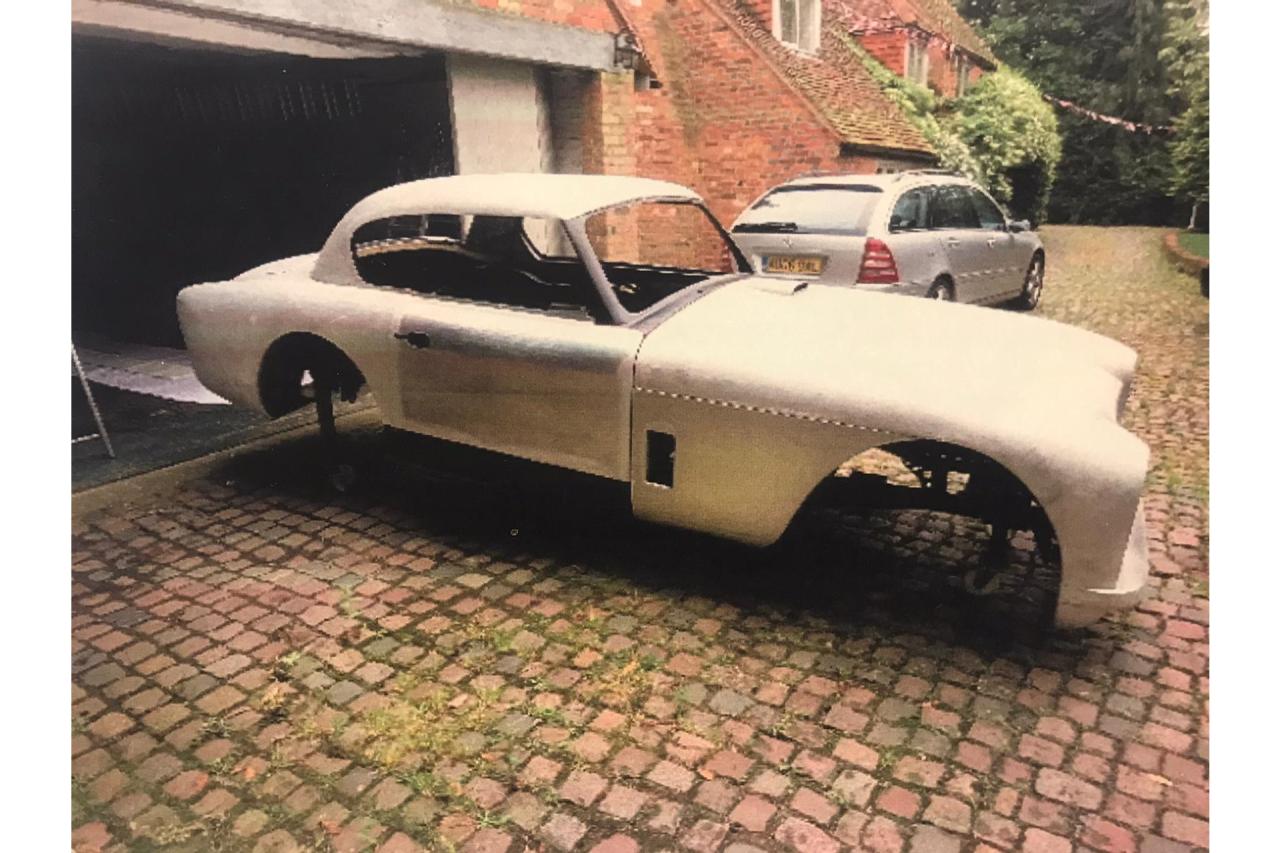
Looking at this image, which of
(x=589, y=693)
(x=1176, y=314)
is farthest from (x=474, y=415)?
(x=1176, y=314)

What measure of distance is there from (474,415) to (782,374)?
1.42 m

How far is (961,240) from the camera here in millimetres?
7211

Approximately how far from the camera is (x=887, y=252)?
20.1ft

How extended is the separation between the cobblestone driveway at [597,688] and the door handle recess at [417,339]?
63 cm

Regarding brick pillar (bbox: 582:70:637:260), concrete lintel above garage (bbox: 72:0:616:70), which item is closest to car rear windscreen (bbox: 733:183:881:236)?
brick pillar (bbox: 582:70:637:260)

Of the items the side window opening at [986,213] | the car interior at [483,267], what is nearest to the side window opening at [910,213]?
the side window opening at [986,213]

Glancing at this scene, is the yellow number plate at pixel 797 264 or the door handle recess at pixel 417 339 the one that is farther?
the yellow number plate at pixel 797 264

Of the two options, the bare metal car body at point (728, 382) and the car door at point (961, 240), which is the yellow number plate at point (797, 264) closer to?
the car door at point (961, 240)

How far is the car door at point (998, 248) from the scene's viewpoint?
775cm

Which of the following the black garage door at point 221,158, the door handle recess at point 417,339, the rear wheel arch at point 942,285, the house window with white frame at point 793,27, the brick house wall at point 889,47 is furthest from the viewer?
the brick house wall at point 889,47

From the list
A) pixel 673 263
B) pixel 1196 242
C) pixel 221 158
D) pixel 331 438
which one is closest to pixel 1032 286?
pixel 673 263

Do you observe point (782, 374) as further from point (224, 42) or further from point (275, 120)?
point (275, 120)

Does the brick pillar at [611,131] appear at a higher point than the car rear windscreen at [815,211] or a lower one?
higher

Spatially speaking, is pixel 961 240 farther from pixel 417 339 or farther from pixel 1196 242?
pixel 417 339
